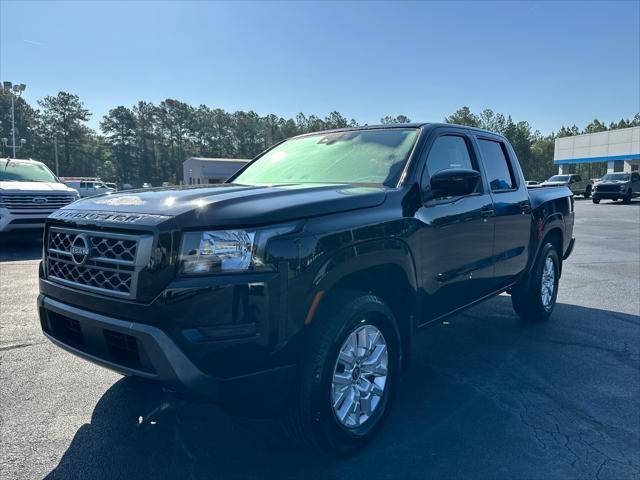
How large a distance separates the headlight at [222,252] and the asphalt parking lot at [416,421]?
3.84 feet

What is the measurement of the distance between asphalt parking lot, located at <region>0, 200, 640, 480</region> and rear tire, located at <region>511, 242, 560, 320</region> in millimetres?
356

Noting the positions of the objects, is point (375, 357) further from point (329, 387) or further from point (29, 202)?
point (29, 202)

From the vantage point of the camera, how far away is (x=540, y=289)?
208 inches

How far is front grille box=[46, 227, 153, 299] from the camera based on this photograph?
2.34 metres

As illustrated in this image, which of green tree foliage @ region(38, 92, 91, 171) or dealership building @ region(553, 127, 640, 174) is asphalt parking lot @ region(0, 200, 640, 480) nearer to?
dealership building @ region(553, 127, 640, 174)

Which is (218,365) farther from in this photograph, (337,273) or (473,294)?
(473,294)

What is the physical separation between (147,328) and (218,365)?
0.37 meters

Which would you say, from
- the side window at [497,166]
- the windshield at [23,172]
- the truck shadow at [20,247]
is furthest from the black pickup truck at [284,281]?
the windshield at [23,172]

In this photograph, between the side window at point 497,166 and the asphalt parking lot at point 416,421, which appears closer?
the asphalt parking lot at point 416,421

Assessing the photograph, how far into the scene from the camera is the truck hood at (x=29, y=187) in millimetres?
9586

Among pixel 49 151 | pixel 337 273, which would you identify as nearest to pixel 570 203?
pixel 337 273

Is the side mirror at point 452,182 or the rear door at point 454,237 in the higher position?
the side mirror at point 452,182

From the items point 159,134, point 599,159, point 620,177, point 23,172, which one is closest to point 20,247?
point 23,172

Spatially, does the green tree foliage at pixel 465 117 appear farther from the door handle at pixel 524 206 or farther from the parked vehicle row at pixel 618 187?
the door handle at pixel 524 206
